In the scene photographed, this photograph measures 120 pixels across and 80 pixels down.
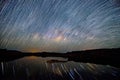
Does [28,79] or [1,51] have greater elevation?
[1,51]

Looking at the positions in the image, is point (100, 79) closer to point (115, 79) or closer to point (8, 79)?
point (115, 79)

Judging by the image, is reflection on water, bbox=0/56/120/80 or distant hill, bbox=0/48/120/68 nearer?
reflection on water, bbox=0/56/120/80

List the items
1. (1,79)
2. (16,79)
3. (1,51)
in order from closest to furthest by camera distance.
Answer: (1,79), (16,79), (1,51)

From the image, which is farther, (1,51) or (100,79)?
(1,51)

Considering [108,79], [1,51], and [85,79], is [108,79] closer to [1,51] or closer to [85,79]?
[85,79]

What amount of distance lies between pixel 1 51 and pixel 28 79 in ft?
274

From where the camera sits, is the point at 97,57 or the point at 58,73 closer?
the point at 58,73

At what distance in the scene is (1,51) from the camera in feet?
307

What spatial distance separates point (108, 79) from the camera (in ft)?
52.4

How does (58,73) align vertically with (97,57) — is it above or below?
Result: below

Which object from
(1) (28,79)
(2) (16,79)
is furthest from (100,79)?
(2) (16,79)

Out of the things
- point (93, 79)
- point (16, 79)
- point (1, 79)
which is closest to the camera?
point (1, 79)

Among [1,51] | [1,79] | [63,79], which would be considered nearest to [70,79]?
[63,79]

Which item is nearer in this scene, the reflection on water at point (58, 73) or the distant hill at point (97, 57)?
the reflection on water at point (58, 73)
